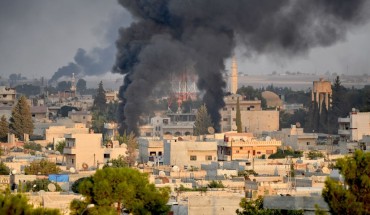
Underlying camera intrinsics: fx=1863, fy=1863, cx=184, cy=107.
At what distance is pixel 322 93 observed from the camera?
106m

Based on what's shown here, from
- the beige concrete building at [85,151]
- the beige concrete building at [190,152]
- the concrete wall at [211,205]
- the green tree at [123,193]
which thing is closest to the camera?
the green tree at [123,193]

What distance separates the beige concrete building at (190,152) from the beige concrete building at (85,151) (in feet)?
6.69

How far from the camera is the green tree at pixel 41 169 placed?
51.1 meters

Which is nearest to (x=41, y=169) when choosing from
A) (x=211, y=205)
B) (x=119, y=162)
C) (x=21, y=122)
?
(x=119, y=162)

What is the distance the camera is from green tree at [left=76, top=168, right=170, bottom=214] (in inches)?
1168

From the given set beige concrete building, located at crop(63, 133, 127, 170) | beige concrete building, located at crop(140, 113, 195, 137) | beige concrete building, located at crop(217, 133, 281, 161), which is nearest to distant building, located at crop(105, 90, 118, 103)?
beige concrete building, located at crop(140, 113, 195, 137)

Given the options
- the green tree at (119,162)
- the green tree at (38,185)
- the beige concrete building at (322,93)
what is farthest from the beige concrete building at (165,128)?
the green tree at (38,185)

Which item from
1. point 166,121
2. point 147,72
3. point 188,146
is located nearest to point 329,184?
point 188,146

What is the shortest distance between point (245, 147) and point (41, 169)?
1619cm

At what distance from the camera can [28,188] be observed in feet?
139

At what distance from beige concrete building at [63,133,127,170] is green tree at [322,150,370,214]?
3369cm

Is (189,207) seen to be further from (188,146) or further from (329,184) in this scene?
(188,146)

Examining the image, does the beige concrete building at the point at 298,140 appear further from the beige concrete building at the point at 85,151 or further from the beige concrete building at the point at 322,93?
the beige concrete building at the point at 322,93

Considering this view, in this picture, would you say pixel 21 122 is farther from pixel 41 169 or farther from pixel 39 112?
pixel 41 169
